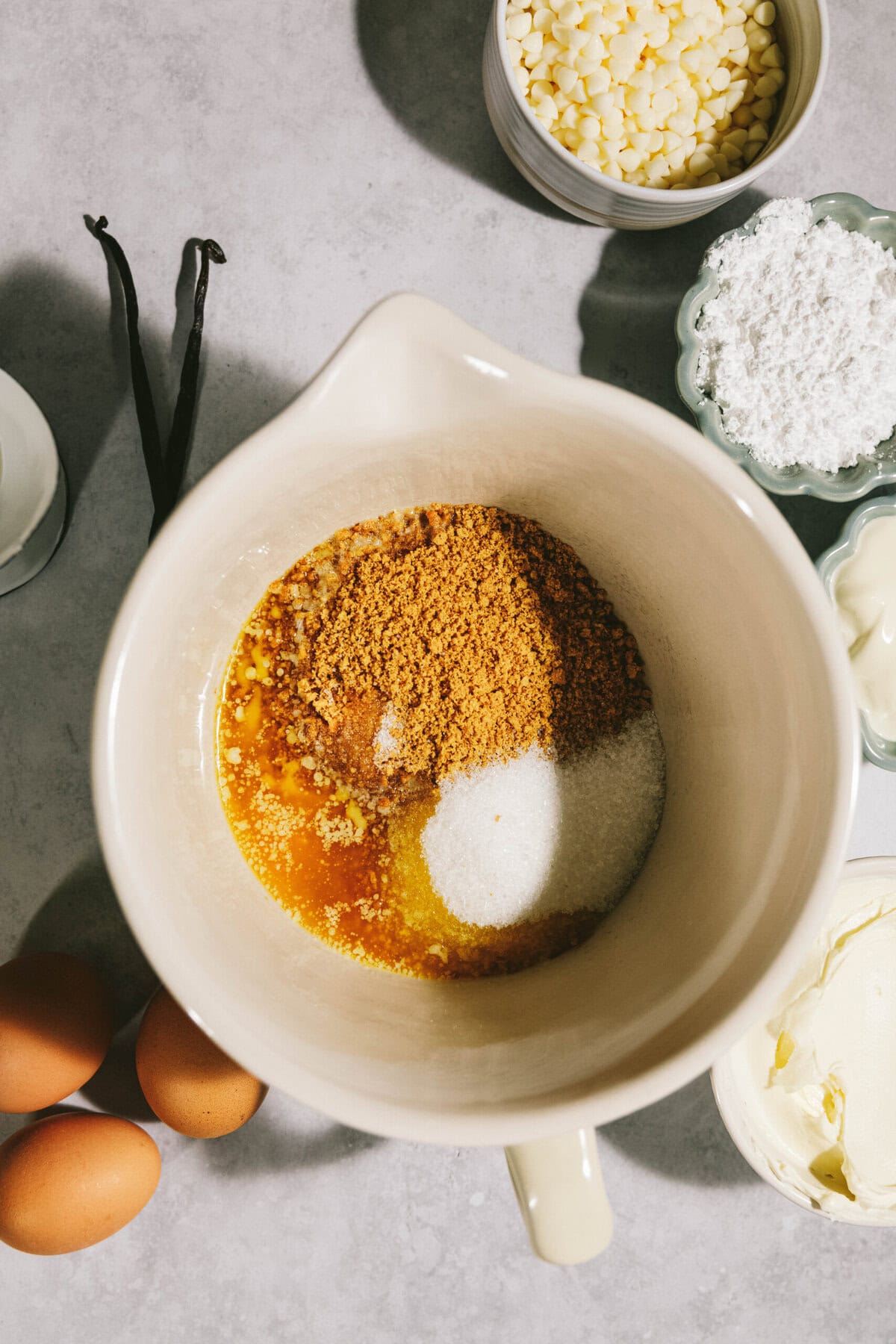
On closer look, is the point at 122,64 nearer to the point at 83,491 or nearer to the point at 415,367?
the point at 83,491

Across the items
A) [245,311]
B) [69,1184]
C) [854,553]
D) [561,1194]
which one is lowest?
[69,1184]

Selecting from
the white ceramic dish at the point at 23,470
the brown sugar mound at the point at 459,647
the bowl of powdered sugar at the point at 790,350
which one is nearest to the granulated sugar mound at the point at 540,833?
the brown sugar mound at the point at 459,647

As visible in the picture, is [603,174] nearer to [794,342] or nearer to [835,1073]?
[794,342]

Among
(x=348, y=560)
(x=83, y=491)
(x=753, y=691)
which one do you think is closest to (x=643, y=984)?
(x=753, y=691)

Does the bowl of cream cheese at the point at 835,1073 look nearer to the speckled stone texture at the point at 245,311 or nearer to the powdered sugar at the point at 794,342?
the speckled stone texture at the point at 245,311

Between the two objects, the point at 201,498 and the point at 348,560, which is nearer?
the point at 201,498

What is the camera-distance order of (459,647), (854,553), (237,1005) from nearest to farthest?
(237,1005), (459,647), (854,553)

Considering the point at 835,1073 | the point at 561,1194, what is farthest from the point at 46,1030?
the point at 835,1073
